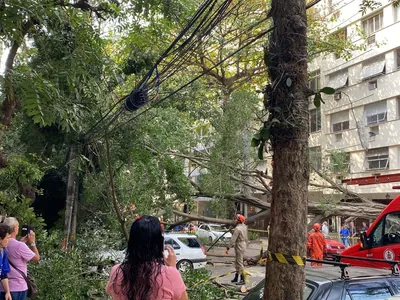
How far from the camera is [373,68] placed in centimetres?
2634

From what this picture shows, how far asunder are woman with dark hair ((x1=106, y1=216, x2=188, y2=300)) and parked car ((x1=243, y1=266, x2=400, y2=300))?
2.19m

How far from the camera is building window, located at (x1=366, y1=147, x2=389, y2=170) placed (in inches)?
1003

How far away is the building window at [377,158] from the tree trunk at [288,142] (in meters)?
23.8

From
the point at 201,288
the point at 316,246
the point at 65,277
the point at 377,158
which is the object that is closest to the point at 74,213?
the point at 65,277

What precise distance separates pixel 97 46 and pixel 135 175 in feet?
15.3

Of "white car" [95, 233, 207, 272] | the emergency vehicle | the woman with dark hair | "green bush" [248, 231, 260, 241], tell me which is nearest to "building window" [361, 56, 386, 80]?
"green bush" [248, 231, 260, 241]

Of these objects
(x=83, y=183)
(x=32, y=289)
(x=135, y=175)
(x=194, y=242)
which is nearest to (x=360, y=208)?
(x=194, y=242)

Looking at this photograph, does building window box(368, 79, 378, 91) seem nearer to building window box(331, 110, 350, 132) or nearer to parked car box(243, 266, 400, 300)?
building window box(331, 110, 350, 132)

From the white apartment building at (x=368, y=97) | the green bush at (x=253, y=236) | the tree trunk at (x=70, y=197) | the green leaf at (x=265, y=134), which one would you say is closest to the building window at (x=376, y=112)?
the white apartment building at (x=368, y=97)

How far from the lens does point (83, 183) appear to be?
11680 mm

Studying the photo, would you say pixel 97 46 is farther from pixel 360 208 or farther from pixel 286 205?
pixel 360 208

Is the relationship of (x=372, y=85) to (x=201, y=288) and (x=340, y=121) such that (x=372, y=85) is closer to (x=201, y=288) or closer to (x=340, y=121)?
(x=340, y=121)

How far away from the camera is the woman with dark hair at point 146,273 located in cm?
264

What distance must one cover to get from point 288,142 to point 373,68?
992 inches
